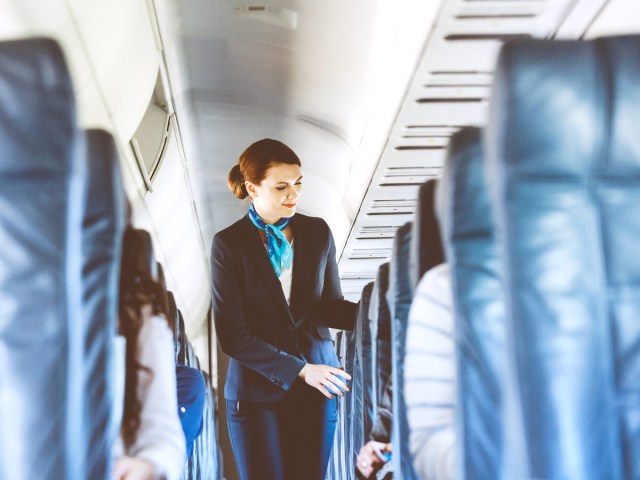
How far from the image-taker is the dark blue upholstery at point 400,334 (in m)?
2.16

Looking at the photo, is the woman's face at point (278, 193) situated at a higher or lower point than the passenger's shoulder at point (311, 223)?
higher

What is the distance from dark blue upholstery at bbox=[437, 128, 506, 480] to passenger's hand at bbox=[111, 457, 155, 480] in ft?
2.15

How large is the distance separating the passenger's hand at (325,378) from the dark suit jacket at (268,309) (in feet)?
0.15

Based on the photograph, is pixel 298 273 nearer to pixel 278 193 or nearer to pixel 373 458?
pixel 278 193

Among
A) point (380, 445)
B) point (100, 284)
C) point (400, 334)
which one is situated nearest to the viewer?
point (100, 284)

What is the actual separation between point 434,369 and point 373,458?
0.80 metres

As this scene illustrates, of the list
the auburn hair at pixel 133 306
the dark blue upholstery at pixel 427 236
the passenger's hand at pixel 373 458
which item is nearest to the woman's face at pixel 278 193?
the passenger's hand at pixel 373 458

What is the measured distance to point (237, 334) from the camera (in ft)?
10.5

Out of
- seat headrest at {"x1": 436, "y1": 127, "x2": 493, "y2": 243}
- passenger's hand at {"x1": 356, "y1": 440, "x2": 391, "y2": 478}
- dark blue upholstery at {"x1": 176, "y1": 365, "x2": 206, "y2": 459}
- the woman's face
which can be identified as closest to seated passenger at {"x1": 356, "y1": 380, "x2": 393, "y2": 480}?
passenger's hand at {"x1": 356, "y1": 440, "x2": 391, "y2": 478}

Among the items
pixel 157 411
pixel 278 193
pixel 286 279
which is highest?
pixel 278 193

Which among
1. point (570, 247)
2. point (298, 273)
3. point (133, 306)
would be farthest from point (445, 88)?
point (570, 247)

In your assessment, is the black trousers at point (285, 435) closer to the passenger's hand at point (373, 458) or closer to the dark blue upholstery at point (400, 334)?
the passenger's hand at point (373, 458)

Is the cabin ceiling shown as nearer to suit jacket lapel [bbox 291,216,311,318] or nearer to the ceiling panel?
the ceiling panel

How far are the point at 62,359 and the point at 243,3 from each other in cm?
327
